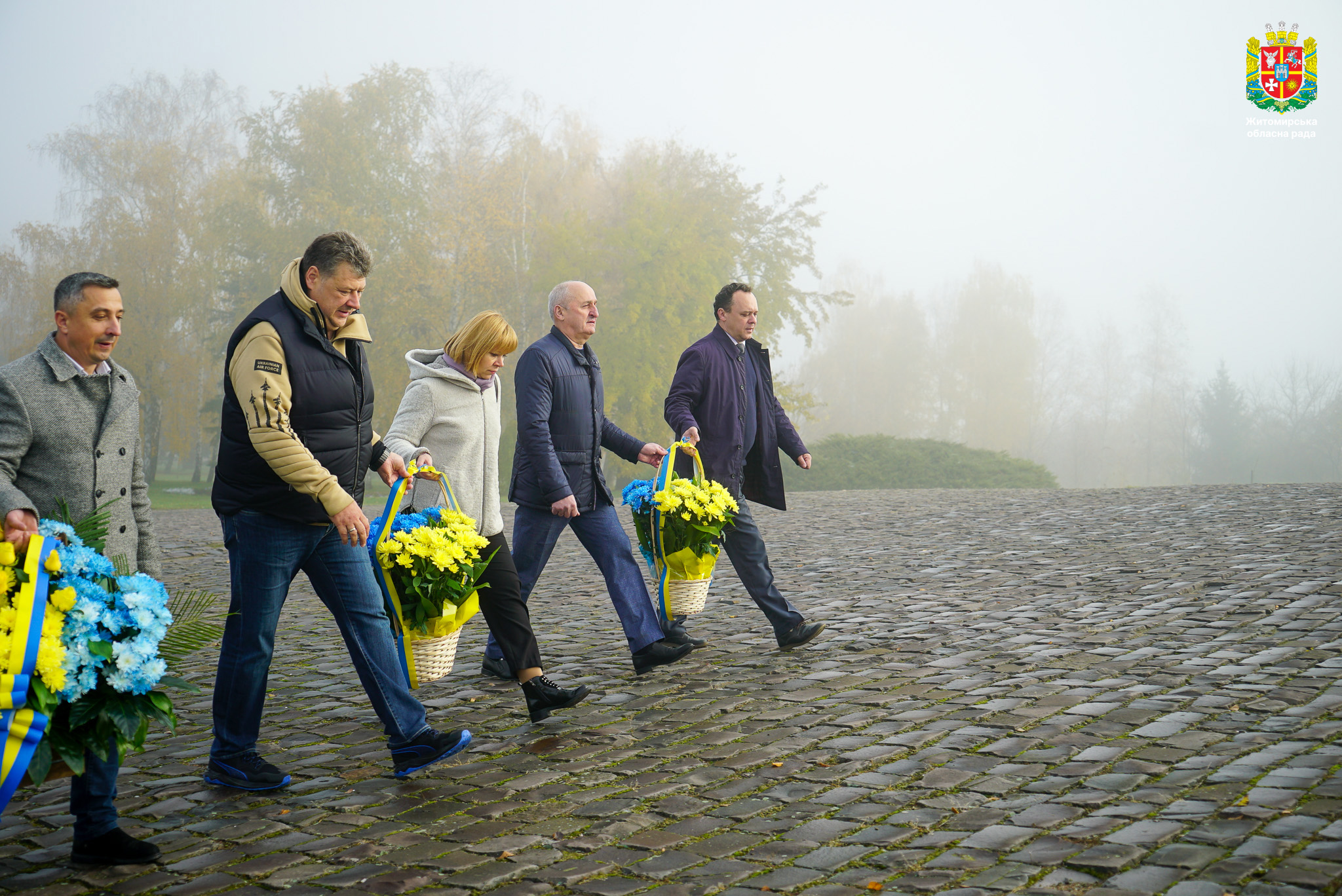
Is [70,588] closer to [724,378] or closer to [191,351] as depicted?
[724,378]

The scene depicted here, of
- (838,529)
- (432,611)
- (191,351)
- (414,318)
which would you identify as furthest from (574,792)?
(191,351)

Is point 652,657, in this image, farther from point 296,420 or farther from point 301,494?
point 296,420

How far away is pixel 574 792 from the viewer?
4.17 metres

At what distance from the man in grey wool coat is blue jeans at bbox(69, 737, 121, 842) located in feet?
3.00

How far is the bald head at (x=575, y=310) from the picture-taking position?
6.07 m

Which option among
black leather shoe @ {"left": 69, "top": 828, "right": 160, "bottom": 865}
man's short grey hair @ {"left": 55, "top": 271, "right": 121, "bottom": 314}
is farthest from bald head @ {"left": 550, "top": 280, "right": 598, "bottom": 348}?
black leather shoe @ {"left": 69, "top": 828, "right": 160, "bottom": 865}

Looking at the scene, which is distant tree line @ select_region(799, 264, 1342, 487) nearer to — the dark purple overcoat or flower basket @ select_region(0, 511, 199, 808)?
the dark purple overcoat

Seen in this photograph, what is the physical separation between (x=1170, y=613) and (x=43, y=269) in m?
39.3

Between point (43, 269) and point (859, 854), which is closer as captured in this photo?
point (859, 854)

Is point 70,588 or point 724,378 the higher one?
point 724,378

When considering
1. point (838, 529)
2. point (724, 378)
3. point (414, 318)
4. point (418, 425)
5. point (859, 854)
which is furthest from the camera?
point (414, 318)

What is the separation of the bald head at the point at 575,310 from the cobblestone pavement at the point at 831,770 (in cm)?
208

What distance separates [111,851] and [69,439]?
1.60 meters

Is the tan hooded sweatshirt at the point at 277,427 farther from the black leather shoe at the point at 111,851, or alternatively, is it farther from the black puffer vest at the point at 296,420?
the black leather shoe at the point at 111,851
